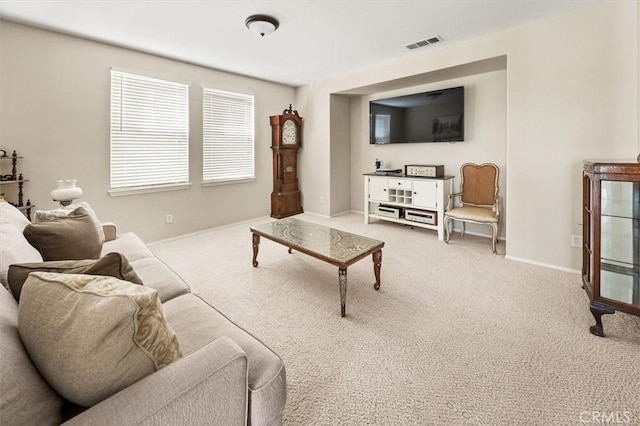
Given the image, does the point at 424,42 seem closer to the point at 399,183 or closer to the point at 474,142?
the point at 474,142

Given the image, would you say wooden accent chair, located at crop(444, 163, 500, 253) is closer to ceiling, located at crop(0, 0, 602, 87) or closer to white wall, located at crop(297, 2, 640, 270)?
white wall, located at crop(297, 2, 640, 270)

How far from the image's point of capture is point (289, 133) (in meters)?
5.46

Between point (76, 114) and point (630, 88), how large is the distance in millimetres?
5373

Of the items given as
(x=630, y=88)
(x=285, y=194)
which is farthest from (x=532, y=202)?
(x=285, y=194)

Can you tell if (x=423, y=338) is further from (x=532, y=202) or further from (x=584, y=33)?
(x=584, y=33)

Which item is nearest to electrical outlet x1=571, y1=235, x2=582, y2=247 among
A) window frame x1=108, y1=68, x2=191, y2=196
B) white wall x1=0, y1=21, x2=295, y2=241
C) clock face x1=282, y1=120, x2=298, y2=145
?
clock face x1=282, y1=120, x2=298, y2=145

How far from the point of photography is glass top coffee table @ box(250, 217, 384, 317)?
2.20 m

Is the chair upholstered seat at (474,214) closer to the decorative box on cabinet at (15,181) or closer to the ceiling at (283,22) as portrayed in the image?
the ceiling at (283,22)

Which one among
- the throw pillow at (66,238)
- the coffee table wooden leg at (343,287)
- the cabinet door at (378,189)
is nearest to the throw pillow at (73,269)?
the throw pillow at (66,238)

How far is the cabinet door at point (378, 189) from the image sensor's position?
4.77 m

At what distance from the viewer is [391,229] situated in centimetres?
469

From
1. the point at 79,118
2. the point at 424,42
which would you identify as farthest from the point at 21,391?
the point at 424,42

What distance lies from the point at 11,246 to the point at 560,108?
412 cm

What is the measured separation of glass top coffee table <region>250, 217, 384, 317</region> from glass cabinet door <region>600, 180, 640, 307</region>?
1.46 meters
